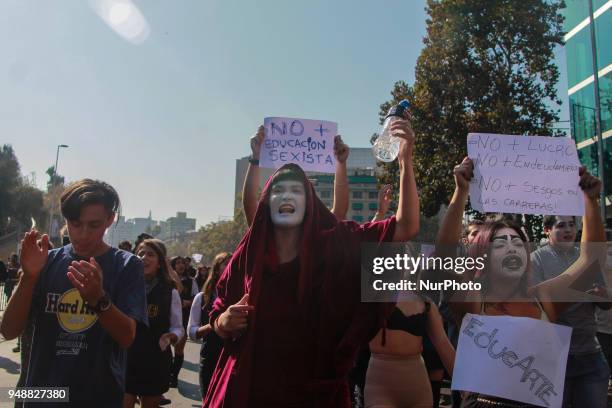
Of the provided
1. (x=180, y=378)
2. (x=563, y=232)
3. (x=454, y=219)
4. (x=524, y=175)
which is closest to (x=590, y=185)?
(x=524, y=175)

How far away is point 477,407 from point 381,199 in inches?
69.8

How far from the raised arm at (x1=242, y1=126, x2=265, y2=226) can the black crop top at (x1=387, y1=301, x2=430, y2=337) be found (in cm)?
129

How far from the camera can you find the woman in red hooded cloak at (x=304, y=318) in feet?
7.52

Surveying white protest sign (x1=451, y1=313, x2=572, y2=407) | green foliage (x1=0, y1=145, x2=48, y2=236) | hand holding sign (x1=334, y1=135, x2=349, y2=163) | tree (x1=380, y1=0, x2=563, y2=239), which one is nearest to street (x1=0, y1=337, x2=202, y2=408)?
hand holding sign (x1=334, y1=135, x2=349, y2=163)

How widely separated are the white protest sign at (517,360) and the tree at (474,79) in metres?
12.6

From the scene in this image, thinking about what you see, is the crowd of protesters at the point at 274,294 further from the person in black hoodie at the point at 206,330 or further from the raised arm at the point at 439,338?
the person in black hoodie at the point at 206,330

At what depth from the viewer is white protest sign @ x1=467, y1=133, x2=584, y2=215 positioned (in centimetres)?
291

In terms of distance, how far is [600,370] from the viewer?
335 cm

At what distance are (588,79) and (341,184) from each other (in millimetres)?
23660

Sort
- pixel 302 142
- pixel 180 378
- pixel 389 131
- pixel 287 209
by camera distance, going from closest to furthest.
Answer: pixel 287 209
pixel 389 131
pixel 302 142
pixel 180 378

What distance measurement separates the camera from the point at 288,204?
259 cm

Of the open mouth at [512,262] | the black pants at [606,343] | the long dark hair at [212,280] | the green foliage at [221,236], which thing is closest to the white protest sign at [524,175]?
the open mouth at [512,262]

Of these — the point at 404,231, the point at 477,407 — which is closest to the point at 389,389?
the point at 477,407

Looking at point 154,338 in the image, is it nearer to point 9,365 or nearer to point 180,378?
point 180,378
